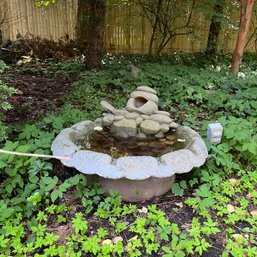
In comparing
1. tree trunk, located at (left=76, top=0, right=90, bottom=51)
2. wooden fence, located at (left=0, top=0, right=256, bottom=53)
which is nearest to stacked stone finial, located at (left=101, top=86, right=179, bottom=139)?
tree trunk, located at (left=76, top=0, right=90, bottom=51)

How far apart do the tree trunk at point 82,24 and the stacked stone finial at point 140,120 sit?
5143 millimetres

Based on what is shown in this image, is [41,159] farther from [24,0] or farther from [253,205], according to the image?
[24,0]

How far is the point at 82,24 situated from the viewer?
25.5 feet

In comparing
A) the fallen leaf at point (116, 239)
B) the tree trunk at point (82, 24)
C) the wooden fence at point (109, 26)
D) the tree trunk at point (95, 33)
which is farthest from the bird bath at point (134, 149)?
the wooden fence at point (109, 26)

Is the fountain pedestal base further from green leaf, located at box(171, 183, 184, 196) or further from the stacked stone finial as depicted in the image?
the stacked stone finial

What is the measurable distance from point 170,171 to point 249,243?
720mm

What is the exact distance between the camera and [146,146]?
252 cm

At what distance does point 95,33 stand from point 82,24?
2.75 metres

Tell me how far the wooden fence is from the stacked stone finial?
17.5ft

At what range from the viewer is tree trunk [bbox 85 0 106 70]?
5250 millimetres

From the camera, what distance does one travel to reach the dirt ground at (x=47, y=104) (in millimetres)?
2104

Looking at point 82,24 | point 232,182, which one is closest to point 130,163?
point 232,182

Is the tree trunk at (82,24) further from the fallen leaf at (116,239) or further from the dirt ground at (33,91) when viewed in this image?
the fallen leaf at (116,239)

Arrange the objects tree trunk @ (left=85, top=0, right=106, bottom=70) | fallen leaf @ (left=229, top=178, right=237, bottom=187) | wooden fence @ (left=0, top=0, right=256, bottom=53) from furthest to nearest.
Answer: wooden fence @ (left=0, top=0, right=256, bottom=53)
tree trunk @ (left=85, top=0, right=106, bottom=70)
fallen leaf @ (left=229, top=178, right=237, bottom=187)
